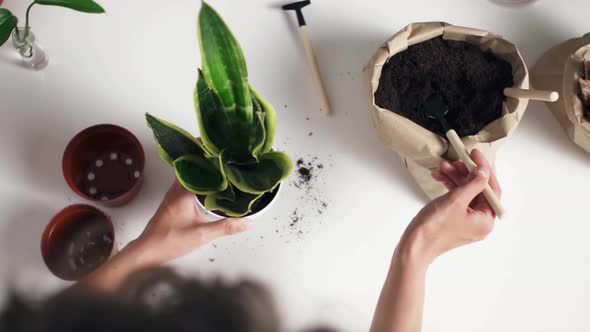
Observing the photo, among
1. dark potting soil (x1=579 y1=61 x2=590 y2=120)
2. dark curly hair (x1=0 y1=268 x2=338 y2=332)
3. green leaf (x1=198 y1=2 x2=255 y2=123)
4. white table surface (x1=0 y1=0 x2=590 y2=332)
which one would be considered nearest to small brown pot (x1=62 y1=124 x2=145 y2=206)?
white table surface (x1=0 y1=0 x2=590 y2=332)

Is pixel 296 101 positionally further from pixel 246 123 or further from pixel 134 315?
pixel 134 315

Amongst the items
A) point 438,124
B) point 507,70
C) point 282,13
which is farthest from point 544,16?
point 282,13

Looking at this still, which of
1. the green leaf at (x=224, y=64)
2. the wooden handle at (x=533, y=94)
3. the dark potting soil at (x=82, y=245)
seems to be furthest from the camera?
the dark potting soil at (x=82, y=245)

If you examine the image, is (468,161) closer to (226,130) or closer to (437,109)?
(437,109)

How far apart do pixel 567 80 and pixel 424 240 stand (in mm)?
307

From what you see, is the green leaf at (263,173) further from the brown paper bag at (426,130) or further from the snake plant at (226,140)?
the brown paper bag at (426,130)

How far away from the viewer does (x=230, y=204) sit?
55 centimetres

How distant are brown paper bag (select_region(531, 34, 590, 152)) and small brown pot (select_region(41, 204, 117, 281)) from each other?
0.65 meters

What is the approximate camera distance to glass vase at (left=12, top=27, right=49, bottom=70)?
706 millimetres

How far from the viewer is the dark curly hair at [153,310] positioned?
21.0 inches

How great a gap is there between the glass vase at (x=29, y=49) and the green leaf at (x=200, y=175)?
363 mm

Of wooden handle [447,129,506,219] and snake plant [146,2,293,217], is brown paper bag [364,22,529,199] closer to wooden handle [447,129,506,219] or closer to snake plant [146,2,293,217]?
wooden handle [447,129,506,219]

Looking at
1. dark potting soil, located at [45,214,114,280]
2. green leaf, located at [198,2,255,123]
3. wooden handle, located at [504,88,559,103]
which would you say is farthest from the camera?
dark potting soil, located at [45,214,114,280]

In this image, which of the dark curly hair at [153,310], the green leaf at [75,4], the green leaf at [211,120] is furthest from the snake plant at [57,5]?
the dark curly hair at [153,310]
